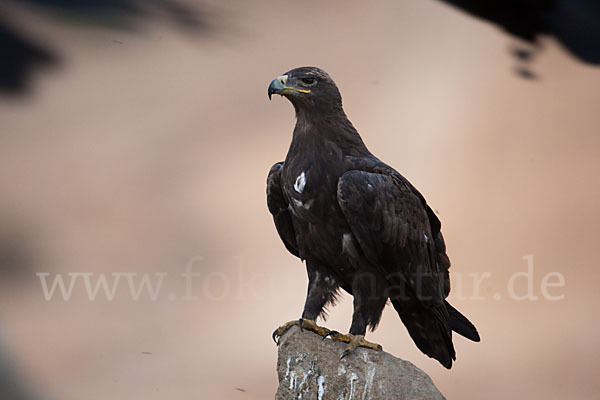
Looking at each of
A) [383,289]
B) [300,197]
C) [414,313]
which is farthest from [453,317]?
[300,197]

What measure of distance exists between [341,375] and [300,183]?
1012 millimetres

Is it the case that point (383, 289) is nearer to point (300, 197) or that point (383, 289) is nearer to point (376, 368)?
point (376, 368)

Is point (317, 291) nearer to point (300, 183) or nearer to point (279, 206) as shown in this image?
point (279, 206)

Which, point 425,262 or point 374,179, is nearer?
point 374,179

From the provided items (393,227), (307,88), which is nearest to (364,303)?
(393,227)

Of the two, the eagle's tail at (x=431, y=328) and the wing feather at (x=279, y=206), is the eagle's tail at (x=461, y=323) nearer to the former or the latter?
the eagle's tail at (x=431, y=328)

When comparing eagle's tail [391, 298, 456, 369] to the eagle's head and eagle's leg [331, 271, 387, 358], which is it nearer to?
eagle's leg [331, 271, 387, 358]

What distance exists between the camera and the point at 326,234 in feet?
11.6

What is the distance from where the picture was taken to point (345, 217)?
3.47m

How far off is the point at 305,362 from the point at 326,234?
2.23ft

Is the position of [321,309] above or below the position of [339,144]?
below

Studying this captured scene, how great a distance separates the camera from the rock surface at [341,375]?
136 inches

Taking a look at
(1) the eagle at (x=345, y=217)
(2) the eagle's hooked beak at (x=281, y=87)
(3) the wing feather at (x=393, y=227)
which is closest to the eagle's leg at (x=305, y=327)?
(1) the eagle at (x=345, y=217)

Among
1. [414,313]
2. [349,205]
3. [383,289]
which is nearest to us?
[349,205]
